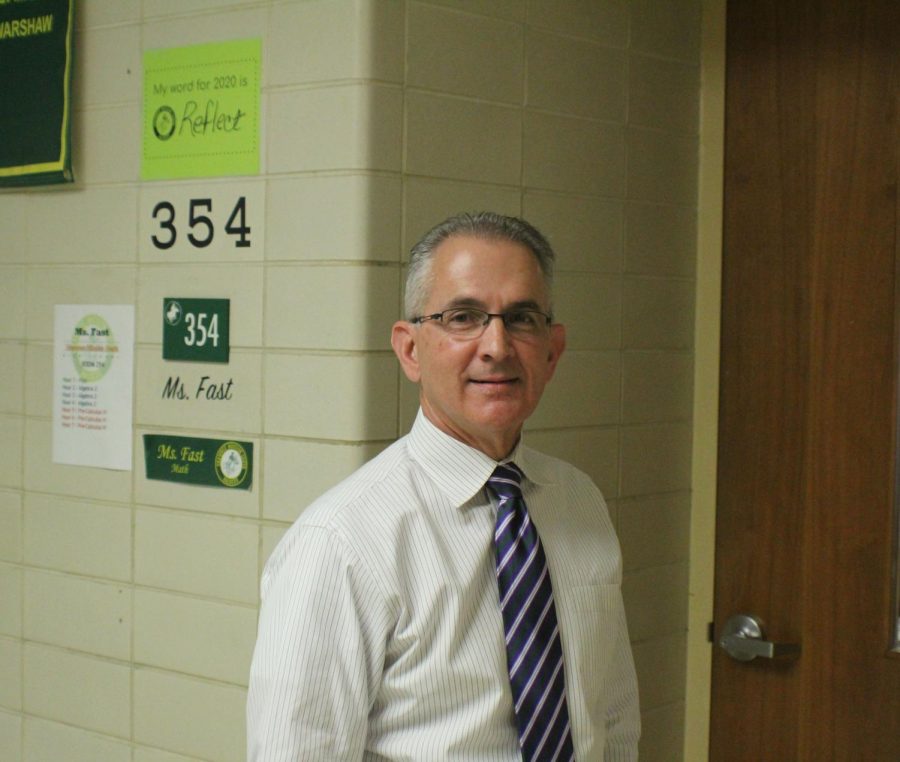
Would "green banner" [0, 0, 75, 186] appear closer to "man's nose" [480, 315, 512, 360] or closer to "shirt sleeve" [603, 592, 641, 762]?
"man's nose" [480, 315, 512, 360]

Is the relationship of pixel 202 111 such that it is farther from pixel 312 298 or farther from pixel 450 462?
pixel 450 462

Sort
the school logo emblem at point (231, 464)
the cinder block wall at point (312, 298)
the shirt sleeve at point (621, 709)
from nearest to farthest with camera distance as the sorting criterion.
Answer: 1. the shirt sleeve at point (621, 709)
2. the cinder block wall at point (312, 298)
3. the school logo emblem at point (231, 464)

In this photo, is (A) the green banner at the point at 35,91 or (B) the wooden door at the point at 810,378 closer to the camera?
(B) the wooden door at the point at 810,378

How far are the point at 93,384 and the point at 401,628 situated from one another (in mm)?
1068

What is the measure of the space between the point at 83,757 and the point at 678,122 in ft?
5.41

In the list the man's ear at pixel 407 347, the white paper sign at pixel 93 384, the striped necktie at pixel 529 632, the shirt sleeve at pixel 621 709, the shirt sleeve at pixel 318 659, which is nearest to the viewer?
the shirt sleeve at pixel 318 659

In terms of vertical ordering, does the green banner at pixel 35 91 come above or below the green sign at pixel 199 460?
above

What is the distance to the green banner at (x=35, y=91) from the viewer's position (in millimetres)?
2322

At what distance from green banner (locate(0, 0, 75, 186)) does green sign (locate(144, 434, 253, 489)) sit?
0.55 meters

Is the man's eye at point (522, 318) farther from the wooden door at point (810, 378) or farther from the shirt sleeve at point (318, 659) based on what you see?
the wooden door at point (810, 378)

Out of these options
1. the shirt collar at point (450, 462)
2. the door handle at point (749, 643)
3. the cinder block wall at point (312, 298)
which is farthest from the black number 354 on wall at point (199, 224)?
the door handle at point (749, 643)

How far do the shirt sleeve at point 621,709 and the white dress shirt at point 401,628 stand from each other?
0.13 m

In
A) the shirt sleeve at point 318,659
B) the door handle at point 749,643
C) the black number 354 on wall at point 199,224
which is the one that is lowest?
the door handle at point 749,643

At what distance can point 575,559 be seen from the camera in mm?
1695
